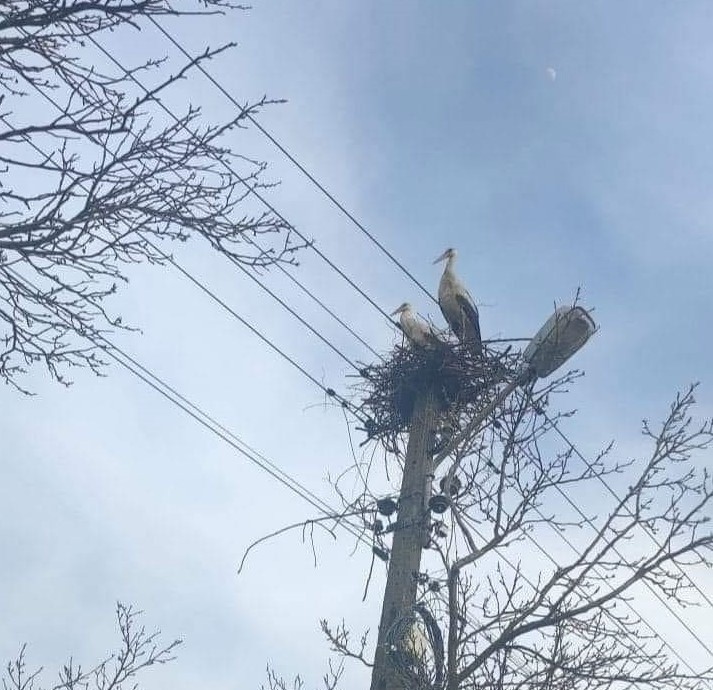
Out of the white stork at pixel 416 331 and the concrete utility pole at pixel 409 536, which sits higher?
the white stork at pixel 416 331

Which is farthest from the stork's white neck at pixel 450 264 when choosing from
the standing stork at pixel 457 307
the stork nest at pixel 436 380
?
the stork nest at pixel 436 380

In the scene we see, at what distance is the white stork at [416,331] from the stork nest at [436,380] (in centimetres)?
36

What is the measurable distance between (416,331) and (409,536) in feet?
10.3

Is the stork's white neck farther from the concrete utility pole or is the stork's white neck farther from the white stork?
the concrete utility pole

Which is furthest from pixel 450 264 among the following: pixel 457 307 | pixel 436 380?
pixel 436 380

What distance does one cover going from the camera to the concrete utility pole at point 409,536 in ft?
20.0

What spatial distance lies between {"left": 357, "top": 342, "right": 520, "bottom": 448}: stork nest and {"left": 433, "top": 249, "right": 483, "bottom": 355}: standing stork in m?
1.09

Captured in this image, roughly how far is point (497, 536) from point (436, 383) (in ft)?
7.88

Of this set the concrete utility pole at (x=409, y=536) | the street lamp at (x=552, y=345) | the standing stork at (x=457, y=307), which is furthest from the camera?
the standing stork at (x=457, y=307)

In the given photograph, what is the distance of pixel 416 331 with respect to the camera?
9.53 meters

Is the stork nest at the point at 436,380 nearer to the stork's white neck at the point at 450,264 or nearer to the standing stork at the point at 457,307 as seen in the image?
the standing stork at the point at 457,307

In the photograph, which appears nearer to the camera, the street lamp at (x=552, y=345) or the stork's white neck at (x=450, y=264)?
the street lamp at (x=552, y=345)

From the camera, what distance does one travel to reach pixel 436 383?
8062 mm

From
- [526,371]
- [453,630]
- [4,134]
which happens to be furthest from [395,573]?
[4,134]
